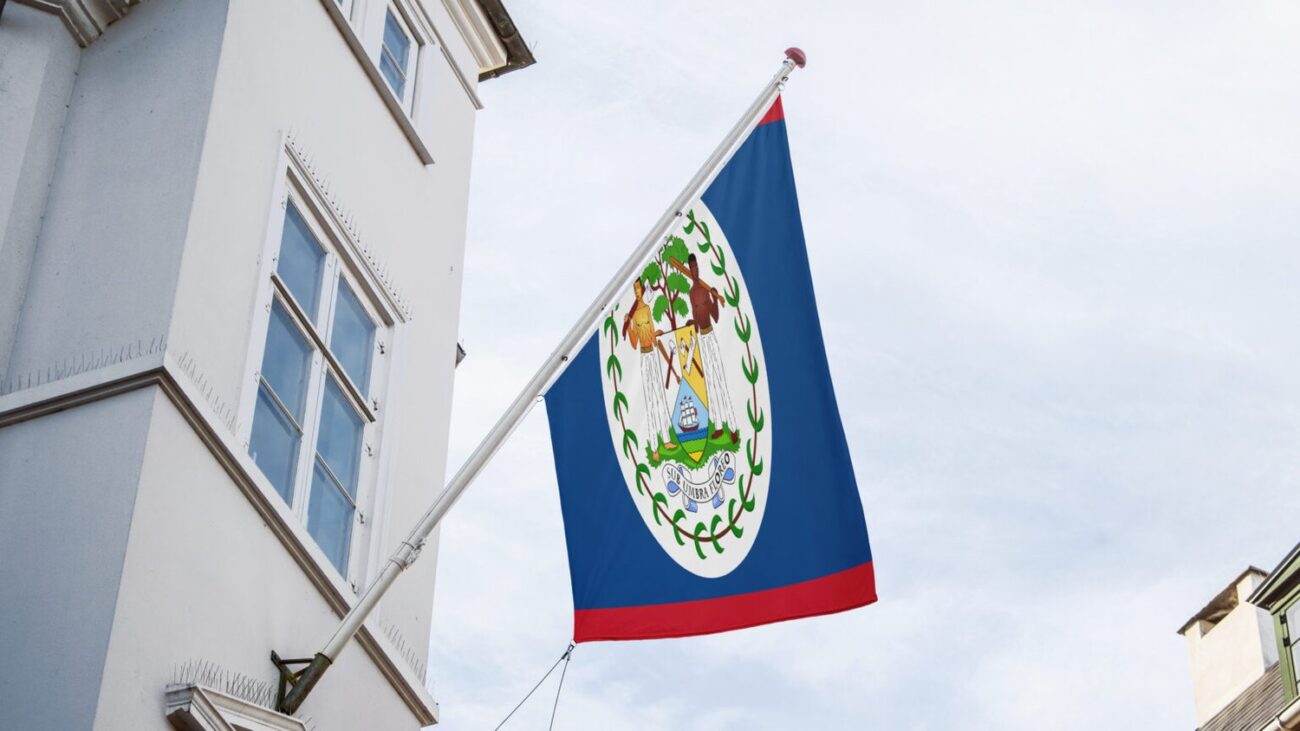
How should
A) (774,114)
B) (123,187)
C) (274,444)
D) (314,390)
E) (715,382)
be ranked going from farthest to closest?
(774,114) → (715,382) → (314,390) → (274,444) → (123,187)

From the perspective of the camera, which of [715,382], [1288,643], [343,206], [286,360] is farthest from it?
[1288,643]

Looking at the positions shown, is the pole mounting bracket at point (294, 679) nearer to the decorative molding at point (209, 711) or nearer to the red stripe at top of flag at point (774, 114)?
the decorative molding at point (209, 711)

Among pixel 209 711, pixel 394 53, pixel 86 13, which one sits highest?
pixel 394 53

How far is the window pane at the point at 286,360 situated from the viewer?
9367mm

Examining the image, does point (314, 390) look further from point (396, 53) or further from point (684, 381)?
point (396, 53)

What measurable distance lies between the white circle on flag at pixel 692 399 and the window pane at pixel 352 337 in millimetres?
1545

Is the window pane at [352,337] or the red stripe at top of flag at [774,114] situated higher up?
the red stripe at top of flag at [774,114]

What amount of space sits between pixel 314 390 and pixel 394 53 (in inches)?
156

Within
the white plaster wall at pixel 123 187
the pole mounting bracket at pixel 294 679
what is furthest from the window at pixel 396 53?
the pole mounting bracket at pixel 294 679

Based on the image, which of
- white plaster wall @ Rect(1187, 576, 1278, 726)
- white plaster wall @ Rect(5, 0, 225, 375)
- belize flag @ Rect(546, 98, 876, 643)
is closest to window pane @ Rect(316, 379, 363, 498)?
belize flag @ Rect(546, 98, 876, 643)

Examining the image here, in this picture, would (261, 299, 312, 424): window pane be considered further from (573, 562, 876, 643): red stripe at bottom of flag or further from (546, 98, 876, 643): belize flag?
(573, 562, 876, 643): red stripe at bottom of flag

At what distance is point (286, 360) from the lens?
31.3ft

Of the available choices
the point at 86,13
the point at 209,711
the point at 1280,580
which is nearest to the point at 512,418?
the point at 209,711

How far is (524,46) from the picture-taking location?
48.4ft
